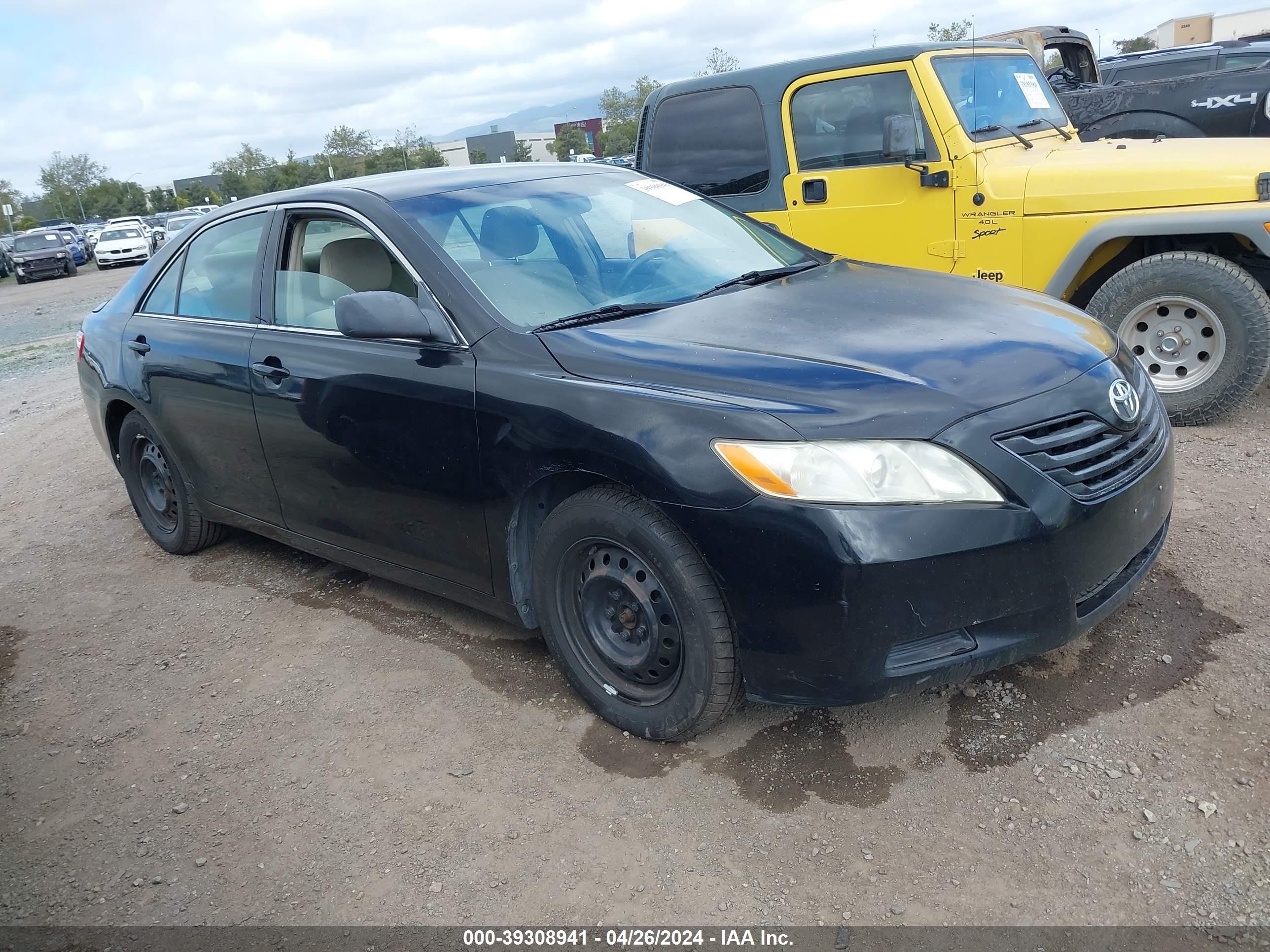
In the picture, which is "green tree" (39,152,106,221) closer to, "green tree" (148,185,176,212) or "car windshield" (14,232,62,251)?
"green tree" (148,185,176,212)

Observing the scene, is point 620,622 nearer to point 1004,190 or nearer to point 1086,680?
point 1086,680

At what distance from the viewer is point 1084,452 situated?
270 centimetres

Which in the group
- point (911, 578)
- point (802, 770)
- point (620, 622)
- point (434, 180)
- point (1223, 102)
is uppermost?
point (434, 180)

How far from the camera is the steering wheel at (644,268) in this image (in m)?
3.52

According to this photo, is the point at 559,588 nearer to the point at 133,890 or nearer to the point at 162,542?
the point at 133,890

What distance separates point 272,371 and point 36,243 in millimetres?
32688

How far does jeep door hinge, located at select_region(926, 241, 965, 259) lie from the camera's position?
5648 millimetres

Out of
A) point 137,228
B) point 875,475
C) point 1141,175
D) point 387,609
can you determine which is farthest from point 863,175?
point 137,228

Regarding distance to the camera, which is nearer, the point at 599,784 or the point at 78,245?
the point at 599,784

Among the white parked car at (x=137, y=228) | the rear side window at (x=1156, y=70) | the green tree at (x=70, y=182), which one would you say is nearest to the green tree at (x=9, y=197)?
the green tree at (x=70, y=182)

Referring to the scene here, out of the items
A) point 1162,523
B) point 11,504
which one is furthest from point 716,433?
point 11,504

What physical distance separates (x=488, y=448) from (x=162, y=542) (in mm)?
2770

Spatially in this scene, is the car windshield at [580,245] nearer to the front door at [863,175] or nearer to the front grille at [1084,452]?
the front grille at [1084,452]

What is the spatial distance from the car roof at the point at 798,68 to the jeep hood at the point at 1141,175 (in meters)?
0.71
